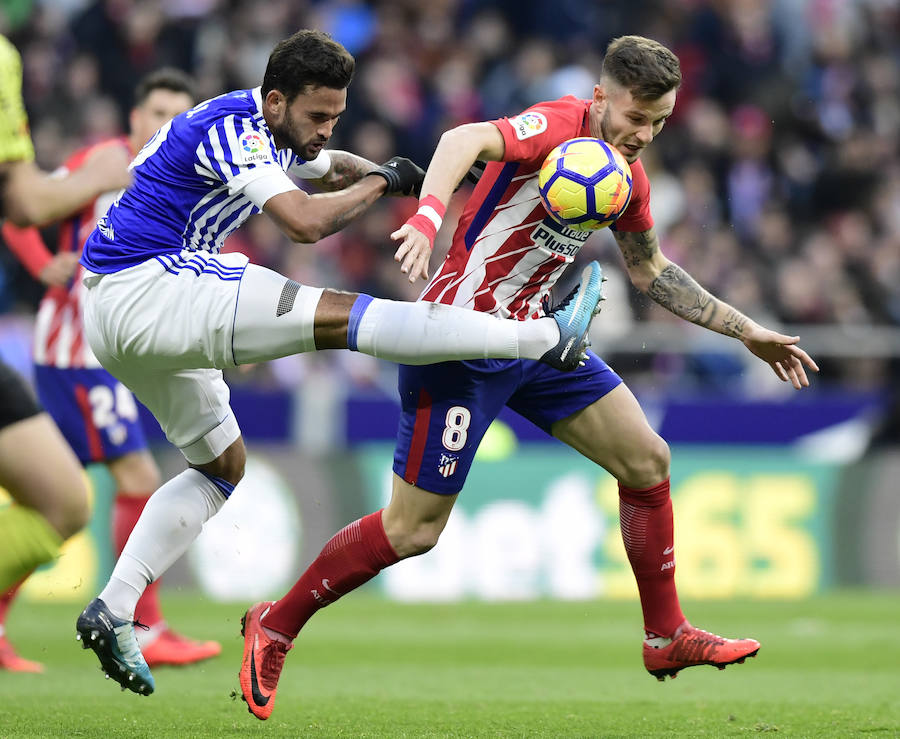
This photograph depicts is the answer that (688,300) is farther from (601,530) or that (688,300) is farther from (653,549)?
(601,530)

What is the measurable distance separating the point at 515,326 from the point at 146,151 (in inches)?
62.6

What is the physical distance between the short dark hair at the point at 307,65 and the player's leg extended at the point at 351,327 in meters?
0.71

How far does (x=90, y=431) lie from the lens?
8.09 metres

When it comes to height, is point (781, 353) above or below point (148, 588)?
above

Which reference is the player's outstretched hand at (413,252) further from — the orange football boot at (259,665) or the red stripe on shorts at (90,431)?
the red stripe on shorts at (90,431)

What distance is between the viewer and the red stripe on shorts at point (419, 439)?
19.1 feet

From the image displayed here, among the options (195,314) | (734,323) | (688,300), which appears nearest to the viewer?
(195,314)

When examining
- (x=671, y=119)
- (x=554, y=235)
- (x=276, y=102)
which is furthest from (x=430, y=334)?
(x=671, y=119)

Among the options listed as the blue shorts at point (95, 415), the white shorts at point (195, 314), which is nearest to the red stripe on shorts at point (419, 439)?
the white shorts at point (195, 314)

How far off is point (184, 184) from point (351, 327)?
0.85 m

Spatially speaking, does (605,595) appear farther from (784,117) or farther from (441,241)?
(784,117)

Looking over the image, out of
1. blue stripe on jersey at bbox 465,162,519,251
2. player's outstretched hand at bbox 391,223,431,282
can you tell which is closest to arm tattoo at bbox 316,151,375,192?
blue stripe on jersey at bbox 465,162,519,251

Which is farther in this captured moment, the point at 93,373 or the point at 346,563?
the point at 93,373

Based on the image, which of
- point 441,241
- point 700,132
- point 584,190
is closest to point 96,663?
point 584,190
